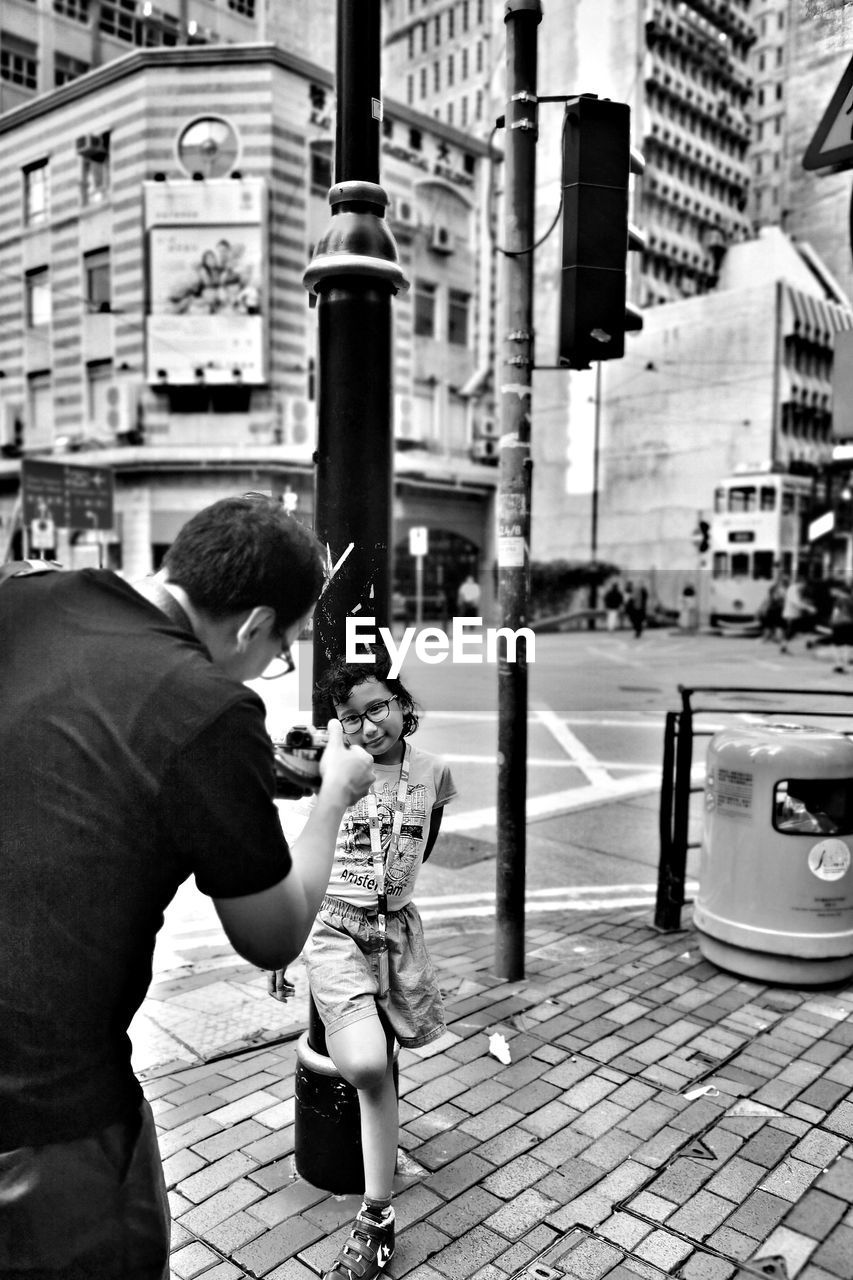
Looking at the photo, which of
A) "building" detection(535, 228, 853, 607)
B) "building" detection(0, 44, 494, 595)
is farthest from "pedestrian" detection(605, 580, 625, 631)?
"building" detection(535, 228, 853, 607)

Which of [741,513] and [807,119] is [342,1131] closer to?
[807,119]

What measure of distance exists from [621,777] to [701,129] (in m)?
63.5

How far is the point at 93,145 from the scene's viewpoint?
28672mm

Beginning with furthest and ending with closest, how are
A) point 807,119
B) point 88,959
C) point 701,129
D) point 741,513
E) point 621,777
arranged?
point 701,129 → point 741,513 → point 621,777 → point 807,119 → point 88,959

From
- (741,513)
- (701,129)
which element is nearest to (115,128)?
(741,513)

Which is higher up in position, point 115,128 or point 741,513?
point 115,128

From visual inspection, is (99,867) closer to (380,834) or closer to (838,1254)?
(380,834)

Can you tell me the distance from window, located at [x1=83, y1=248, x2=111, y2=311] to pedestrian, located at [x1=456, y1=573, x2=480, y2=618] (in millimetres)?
25121

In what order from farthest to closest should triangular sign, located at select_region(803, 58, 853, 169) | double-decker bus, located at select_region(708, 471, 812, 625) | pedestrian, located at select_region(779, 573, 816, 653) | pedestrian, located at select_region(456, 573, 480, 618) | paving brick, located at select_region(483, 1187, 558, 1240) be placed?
double-decker bus, located at select_region(708, 471, 812, 625), pedestrian, located at select_region(779, 573, 816, 653), pedestrian, located at select_region(456, 573, 480, 618), triangular sign, located at select_region(803, 58, 853, 169), paving brick, located at select_region(483, 1187, 558, 1240)

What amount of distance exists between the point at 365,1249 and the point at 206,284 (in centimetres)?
2893

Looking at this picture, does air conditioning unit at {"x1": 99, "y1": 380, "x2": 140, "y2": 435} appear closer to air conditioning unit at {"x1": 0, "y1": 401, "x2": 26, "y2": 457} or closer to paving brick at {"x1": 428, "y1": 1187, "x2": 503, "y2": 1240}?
air conditioning unit at {"x1": 0, "y1": 401, "x2": 26, "y2": 457}

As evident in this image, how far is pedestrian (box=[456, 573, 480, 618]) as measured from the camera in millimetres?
6802

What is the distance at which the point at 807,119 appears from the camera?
494cm

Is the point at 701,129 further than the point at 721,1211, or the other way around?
the point at 701,129
